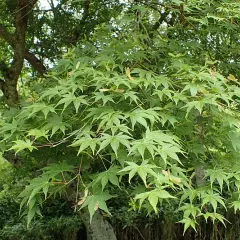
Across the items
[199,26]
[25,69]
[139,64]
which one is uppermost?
[25,69]

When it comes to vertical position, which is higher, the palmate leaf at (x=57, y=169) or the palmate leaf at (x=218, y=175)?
the palmate leaf at (x=57, y=169)

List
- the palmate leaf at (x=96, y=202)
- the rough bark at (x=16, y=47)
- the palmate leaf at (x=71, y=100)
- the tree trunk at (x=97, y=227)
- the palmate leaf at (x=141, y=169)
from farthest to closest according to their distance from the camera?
the rough bark at (x=16, y=47) < the tree trunk at (x=97, y=227) < the palmate leaf at (x=71, y=100) < the palmate leaf at (x=96, y=202) < the palmate leaf at (x=141, y=169)

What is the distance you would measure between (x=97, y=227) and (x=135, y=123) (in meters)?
1.55

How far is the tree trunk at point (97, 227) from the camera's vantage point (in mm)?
2939

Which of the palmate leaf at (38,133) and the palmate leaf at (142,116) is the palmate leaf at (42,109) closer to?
the palmate leaf at (38,133)

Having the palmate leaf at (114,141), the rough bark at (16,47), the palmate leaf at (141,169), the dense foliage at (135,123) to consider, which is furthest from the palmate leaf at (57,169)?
the rough bark at (16,47)

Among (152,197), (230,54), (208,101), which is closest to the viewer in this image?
(152,197)

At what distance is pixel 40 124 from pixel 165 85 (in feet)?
1.96

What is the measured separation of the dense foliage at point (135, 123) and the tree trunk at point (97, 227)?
944 millimetres

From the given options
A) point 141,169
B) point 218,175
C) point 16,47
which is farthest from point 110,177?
point 16,47

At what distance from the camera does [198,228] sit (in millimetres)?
3441

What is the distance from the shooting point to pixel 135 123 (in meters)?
1.65

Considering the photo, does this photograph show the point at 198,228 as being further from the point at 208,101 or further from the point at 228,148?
the point at 208,101

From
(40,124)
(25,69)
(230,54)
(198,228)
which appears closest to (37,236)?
(198,228)
